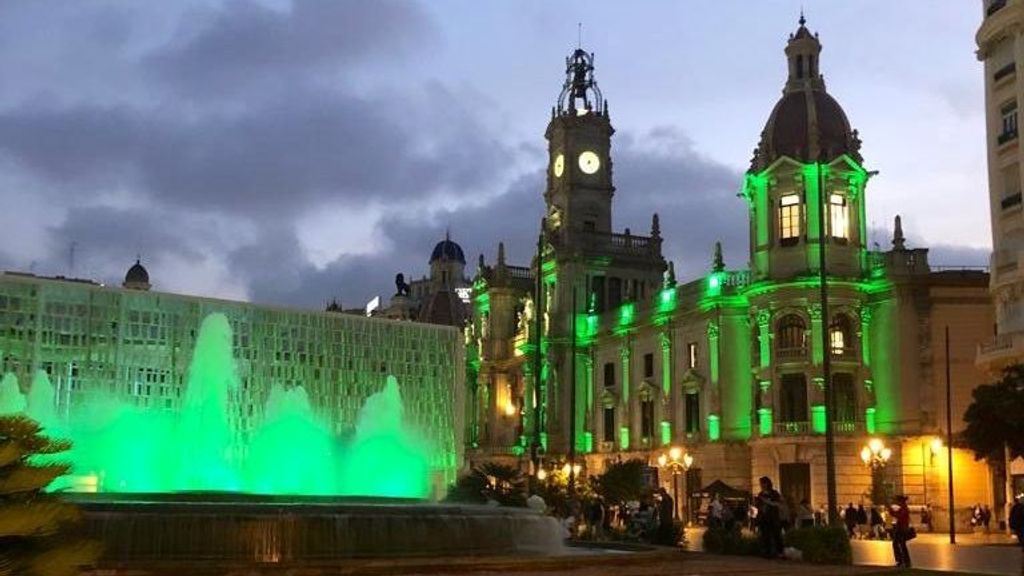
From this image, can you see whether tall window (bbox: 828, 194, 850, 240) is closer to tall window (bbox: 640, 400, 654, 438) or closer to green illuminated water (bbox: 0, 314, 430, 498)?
tall window (bbox: 640, 400, 654, 438)

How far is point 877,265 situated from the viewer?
57781mm

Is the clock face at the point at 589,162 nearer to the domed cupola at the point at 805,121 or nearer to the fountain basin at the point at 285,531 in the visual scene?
the domed cupola at the point at 805,121

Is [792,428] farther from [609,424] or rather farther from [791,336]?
[609,424]

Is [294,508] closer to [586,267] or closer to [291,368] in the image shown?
[291,368]

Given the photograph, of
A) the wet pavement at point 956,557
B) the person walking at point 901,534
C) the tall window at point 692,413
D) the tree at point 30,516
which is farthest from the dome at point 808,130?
the tree at point 30,516

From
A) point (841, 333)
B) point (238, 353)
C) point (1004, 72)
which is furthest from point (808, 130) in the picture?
point (238, 353)

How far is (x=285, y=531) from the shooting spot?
19.0 meters

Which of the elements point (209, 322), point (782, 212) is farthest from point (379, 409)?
point (782, 212)

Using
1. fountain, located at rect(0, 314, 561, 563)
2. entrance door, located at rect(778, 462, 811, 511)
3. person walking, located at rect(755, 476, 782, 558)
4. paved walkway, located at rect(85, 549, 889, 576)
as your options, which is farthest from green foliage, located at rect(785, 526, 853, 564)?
entrance door, located at rect(778, 462, 811, 511)

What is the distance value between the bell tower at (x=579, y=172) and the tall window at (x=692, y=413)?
57.8 feet

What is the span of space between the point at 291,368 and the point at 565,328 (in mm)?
32475

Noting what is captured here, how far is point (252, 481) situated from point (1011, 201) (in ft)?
97.9

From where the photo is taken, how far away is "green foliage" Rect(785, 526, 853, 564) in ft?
77.0

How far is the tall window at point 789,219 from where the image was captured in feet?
192
